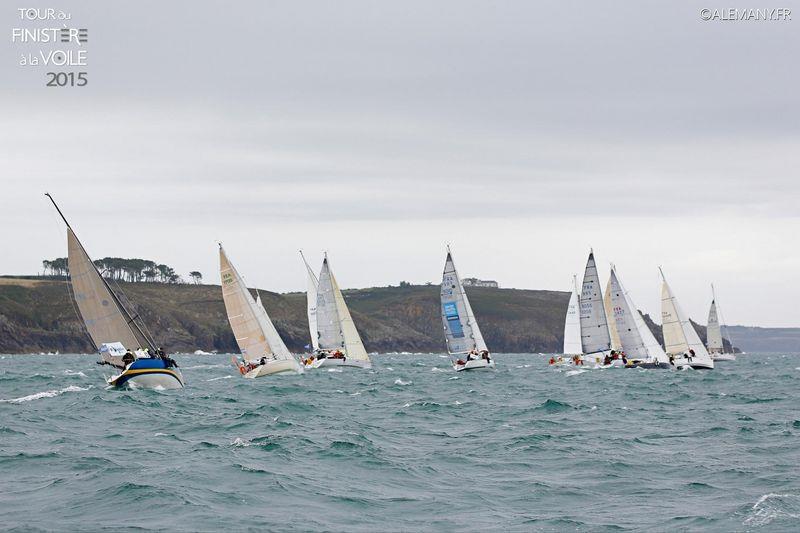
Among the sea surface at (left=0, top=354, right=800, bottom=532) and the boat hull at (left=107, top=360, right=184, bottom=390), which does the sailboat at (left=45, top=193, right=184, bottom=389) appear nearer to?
the boat hull at (left=107, top=360, right=184, bottom=390)

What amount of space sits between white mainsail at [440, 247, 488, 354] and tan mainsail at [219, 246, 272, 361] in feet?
65.3

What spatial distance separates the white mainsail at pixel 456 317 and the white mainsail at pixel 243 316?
771 inches

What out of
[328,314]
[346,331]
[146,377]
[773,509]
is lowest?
[773,509]

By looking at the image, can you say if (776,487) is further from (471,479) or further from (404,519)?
(404,519)

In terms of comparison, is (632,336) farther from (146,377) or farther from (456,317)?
(146,377)

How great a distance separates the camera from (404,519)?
19688 millimetres

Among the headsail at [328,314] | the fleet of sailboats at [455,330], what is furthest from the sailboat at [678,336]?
the headsail at [328,314]

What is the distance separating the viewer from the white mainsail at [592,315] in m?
86.8

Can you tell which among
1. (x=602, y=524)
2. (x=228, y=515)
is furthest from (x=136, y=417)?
(x=602, y=524)

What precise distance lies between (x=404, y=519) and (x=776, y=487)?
8858mm

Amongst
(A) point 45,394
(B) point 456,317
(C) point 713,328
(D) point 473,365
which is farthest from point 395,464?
(C) point 713,328

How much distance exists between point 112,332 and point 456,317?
36004 mm

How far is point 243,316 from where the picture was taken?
6812cm

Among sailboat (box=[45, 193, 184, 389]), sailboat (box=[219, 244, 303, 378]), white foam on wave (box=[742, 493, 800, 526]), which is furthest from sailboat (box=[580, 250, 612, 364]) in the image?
white foam on wave (box=[742, 493, 800, 526])
